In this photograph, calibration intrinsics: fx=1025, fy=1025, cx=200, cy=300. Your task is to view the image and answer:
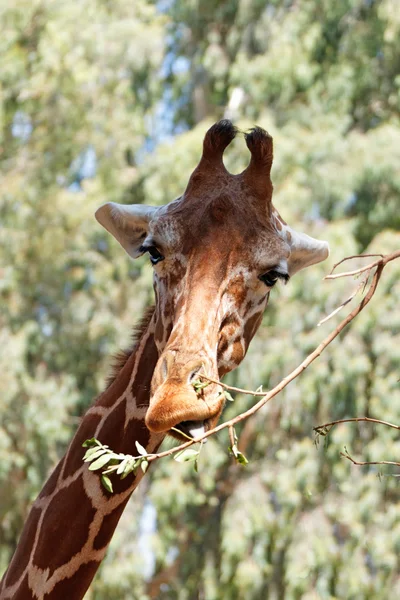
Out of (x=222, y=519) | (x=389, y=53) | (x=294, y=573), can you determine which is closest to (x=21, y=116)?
(x=389, y=53)

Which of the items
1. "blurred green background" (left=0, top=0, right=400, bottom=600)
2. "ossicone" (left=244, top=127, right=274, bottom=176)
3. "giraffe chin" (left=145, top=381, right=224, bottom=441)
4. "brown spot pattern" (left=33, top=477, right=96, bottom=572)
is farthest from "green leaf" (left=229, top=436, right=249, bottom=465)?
"blurred green background" (left=0, top=0, right=400, bottom=600)

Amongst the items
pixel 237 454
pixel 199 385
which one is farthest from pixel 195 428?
pixel 237 454

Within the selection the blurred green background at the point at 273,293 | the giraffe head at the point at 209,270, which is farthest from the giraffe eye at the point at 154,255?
the blurred green background at the point at 273,293

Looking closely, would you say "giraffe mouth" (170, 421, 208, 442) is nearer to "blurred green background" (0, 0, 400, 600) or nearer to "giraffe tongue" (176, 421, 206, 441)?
"giraffe tongue" (176, 421, 206, 441)

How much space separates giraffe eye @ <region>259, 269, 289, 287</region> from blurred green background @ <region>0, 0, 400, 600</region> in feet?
21.3

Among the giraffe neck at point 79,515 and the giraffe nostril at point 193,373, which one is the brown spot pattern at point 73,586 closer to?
the giraffe neck at point 79,515

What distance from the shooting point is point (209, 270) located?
273 cm

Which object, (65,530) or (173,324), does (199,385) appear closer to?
(173,324)

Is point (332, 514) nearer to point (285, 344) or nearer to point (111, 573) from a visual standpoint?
point (285, 344)

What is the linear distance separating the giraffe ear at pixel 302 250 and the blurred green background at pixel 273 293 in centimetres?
599

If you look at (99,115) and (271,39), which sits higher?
(271,39)

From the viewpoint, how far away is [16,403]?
11.0 metres

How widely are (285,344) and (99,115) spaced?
13.2ft

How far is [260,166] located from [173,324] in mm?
620
